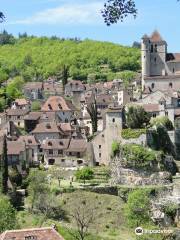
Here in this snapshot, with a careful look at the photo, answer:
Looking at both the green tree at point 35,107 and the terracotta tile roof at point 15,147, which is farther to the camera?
the green tree at point 35,107

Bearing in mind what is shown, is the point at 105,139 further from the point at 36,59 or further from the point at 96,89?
the point at 36,59

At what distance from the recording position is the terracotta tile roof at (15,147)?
59531mm

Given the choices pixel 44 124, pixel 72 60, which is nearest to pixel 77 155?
pixel 44 124

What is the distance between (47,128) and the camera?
225 ft

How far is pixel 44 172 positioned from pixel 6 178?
18.9 feet

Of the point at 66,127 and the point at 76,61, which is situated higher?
the point at 76,61

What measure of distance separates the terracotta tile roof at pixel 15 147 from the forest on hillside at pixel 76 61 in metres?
73.5

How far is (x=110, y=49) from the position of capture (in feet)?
611

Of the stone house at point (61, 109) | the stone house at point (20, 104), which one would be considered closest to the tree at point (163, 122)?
the stone house at point (61, 109)

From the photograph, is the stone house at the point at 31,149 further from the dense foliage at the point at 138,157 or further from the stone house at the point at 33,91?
the stone house at the point at 33,91

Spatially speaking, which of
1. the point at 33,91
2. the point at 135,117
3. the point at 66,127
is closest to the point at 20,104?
the point at 66,127

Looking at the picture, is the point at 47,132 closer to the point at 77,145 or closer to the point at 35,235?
the point at 77,145

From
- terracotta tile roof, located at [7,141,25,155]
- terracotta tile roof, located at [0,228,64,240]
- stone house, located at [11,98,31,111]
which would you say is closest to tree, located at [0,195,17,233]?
terracotta tile roof, located at [0,228,64,240]

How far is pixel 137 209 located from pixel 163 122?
12928mm
